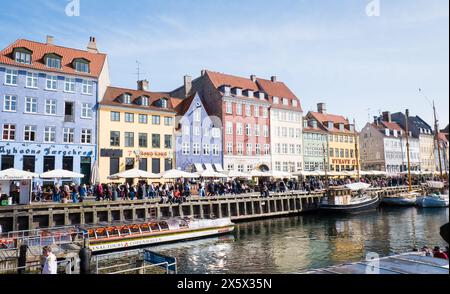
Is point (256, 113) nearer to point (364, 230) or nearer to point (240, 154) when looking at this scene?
point (240, 154)

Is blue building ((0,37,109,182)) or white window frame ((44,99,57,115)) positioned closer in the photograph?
blue building ((0,37,109,182))

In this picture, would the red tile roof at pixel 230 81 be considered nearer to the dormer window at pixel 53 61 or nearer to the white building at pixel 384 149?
the dormer window at pixel 53 61

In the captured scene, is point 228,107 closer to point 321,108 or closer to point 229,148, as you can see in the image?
point 229,148

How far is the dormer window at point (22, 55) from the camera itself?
2791 cm

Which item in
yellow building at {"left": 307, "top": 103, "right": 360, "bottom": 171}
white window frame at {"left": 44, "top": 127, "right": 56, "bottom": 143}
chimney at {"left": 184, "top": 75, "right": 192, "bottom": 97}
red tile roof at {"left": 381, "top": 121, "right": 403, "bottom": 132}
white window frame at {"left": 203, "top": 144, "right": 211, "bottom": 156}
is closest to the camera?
white window frame at {"left": 44, "top": 127, "right": 56, "bottom": 143}

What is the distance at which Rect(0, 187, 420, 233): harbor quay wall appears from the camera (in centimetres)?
1919

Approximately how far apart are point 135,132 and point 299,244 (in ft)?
72.1

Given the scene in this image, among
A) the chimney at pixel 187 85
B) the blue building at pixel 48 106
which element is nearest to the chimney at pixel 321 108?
the chimney at pixel 187 85

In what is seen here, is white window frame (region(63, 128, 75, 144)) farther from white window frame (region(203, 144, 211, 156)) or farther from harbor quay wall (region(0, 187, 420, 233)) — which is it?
white window frame (region(203, 144, 211, 156))

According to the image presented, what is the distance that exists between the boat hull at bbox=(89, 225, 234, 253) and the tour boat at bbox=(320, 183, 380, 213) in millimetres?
13797

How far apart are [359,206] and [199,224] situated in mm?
19169

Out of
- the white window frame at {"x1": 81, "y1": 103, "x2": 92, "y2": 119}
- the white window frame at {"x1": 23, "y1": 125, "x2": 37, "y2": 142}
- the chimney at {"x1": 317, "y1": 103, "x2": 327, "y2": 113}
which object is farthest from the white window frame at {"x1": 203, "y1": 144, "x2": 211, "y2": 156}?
the chimney at {"x1": 317, "y1": 103, "x2": 327, "y2": 113}
